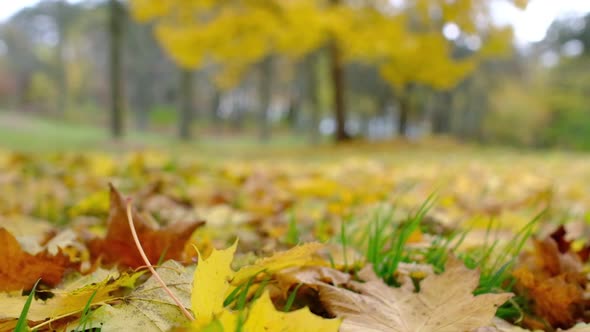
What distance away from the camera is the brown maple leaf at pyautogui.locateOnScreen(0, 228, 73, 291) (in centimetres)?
71

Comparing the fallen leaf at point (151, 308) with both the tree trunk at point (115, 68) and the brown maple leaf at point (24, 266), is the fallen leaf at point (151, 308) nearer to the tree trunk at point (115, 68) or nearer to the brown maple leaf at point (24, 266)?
the brown maple leaf at point (24, 266)

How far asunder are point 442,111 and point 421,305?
3371 centimetres

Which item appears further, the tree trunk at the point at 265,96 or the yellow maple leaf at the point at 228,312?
the tree trunk at the point at 265,96

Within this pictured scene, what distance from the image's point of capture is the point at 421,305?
2.36 feet

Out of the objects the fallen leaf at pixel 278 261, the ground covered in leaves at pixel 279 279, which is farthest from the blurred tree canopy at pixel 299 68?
the fallen leaf at pixel 278 261

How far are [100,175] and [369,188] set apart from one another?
1.36m

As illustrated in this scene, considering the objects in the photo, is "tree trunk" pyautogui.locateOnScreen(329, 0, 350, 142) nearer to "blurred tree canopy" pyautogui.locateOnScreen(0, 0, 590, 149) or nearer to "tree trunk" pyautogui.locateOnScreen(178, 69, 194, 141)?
"blurred tree canopy" pyautogui.locateOnScreen(0, 0, 590, 149)

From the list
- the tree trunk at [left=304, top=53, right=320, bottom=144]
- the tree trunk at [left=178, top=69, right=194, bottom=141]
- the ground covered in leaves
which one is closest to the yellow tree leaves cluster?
the tree trunk at [left=304, top=53, right=320, bottom=144]

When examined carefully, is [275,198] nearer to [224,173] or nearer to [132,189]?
[132,189]

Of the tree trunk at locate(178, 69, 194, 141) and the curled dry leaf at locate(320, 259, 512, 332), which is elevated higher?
the curled dry leaf at locate(320, 259, 512, 332)

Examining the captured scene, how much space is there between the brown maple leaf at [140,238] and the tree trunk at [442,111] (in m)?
32.3

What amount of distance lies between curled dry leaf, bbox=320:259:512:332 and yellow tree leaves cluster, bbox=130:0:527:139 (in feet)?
28.9

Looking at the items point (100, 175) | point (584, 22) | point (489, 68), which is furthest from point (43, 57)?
point (100, 175)

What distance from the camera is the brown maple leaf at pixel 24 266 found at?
71cm
